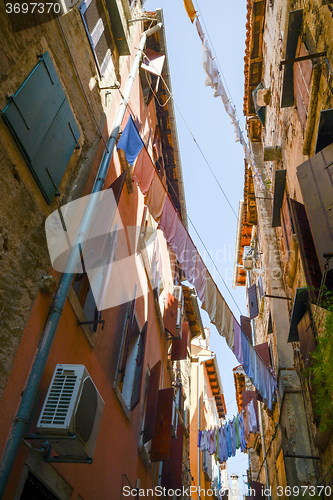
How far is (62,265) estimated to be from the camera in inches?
182

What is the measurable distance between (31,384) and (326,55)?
17.1 feet

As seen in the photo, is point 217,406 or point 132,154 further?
point 217,406

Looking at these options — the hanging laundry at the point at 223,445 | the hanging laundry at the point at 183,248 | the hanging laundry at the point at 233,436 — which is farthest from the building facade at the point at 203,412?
the hanging laundry at the point at 183,248

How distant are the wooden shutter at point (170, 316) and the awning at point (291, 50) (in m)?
7.83

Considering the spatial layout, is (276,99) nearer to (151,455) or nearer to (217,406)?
(151,455)

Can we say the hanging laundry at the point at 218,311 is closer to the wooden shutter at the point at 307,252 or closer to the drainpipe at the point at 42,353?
the wooden shutter at the point at 307,252

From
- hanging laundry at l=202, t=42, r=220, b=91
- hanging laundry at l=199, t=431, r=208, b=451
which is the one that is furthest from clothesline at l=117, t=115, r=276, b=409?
hanging laundry at l=199, t=431, r=208, b=451

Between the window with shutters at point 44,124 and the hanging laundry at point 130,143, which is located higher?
the hanging laundry at point 130,143

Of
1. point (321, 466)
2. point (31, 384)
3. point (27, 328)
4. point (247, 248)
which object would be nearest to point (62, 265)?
point (27, 328)

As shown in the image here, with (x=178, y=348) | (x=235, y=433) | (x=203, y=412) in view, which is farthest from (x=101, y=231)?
(x=203, y=412)

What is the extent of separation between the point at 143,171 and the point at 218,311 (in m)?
3.57

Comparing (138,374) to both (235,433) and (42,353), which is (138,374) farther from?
(235,433)

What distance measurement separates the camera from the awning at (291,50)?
6.05m

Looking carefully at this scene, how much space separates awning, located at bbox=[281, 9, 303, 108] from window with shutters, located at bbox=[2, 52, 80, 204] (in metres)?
3.94
